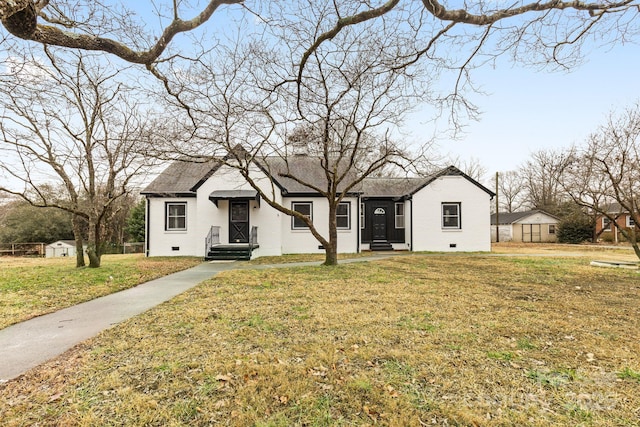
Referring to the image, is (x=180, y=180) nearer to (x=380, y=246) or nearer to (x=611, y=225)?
(x=380, y=246)

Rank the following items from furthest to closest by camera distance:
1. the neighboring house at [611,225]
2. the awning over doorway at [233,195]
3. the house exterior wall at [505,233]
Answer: the house exterior wall at [505,233], the neighboring house at [611,225], the awning over doorway at [233,195]

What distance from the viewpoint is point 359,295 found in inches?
284

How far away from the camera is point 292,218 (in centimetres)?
1778

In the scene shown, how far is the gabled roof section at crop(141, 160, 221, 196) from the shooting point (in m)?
16.4

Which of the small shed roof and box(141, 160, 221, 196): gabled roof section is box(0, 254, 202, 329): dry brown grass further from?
the small shed roof

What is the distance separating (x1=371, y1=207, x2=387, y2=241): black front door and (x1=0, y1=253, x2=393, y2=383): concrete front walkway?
45.2ft

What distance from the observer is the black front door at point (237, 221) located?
16.5m

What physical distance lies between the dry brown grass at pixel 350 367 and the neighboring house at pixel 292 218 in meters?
9.89

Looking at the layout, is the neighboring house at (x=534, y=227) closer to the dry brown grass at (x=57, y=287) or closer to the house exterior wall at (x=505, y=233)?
the house exterior wall at (x=505, y=233)

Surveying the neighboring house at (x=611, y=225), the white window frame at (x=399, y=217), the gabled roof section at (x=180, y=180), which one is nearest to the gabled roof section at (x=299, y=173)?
the gabled roof section at (x=180, y=180)

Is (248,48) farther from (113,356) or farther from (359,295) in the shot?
(113,356)

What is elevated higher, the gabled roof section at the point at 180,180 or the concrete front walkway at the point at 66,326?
the gabled roof section at the point at 180,180

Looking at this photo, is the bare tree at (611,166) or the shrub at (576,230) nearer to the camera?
the bare tree at (611,166)

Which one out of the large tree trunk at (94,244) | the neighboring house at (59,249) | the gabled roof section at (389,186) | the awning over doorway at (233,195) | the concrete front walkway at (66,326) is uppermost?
the gabled roof section at (389,186)
